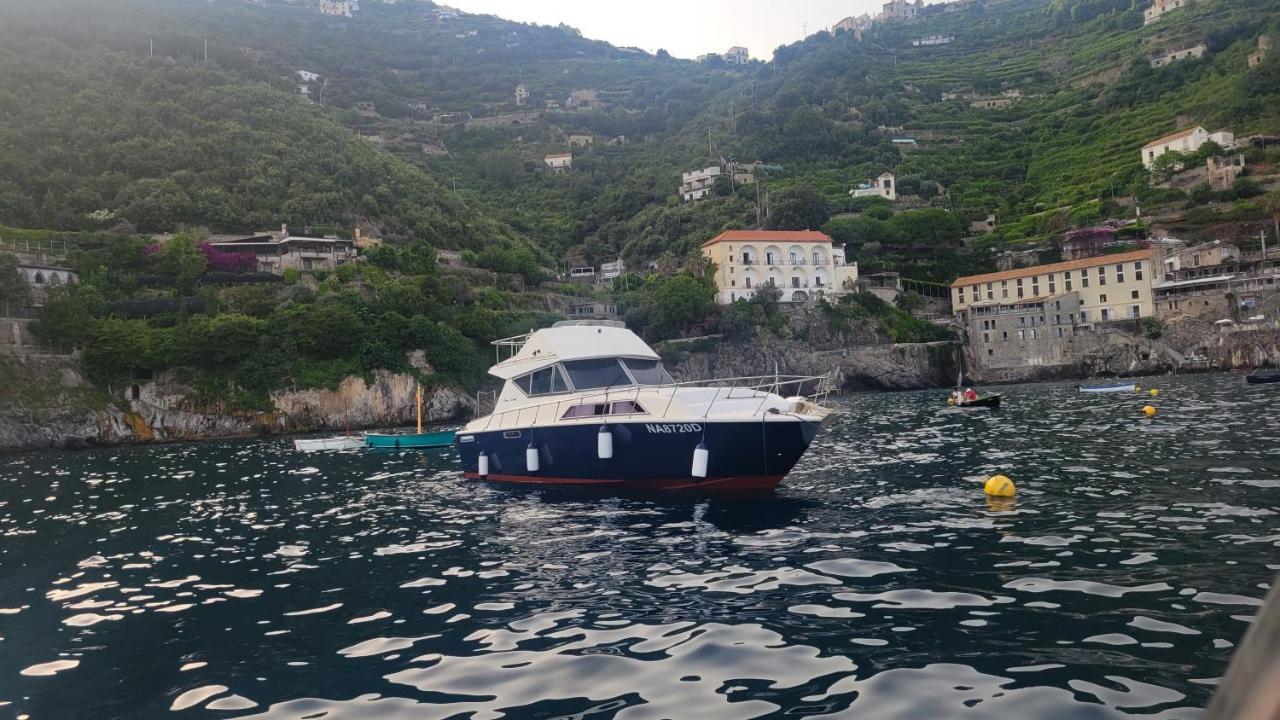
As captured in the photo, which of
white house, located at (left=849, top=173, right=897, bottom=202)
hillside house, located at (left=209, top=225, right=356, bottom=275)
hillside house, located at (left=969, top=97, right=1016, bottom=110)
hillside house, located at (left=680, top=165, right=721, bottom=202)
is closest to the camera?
hillside house, located at (left=209, top=225, right=356, bottom=275)

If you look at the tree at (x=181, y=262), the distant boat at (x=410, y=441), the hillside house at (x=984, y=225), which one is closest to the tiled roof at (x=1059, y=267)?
the hillside house at (x=984, y=225)

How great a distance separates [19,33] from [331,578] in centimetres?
13433

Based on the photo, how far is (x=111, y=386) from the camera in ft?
171

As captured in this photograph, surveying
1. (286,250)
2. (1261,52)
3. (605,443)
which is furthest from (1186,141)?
(286,250)

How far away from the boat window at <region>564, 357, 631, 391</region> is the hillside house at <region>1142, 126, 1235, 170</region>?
94048mm

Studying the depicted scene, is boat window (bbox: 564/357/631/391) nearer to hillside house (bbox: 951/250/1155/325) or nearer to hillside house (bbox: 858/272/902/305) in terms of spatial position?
hillside house (bbox: 951/250/1155/325)

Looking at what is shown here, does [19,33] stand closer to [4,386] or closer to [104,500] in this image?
[4,386]

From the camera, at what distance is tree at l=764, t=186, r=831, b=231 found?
3839 inches

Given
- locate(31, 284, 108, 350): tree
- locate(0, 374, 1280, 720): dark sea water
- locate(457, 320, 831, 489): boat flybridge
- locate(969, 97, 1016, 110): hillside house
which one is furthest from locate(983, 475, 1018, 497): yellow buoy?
locate(969, 97, 1016, 110): hillside house

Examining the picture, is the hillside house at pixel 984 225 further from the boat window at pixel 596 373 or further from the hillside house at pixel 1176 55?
the boat window at pixel 596 373

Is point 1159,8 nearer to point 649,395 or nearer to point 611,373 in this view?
point 611,373

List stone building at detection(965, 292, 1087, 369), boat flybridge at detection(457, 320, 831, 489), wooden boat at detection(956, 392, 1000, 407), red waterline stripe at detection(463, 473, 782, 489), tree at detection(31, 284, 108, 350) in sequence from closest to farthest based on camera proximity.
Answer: boat flybridge at detection(457, 320, 831, 489)
red waterline stripe at detection(463, 473, 782, 489)
wooden boat at detection(956, 392, 1000, 407)
tree at detection(31, 284, 108, 350)
stone building at detection(965, 292, 1087, 369)

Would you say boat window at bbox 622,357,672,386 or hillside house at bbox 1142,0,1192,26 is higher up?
hillside house at bbox 1142,0,1192,26

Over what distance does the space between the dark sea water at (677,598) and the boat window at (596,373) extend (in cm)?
312
